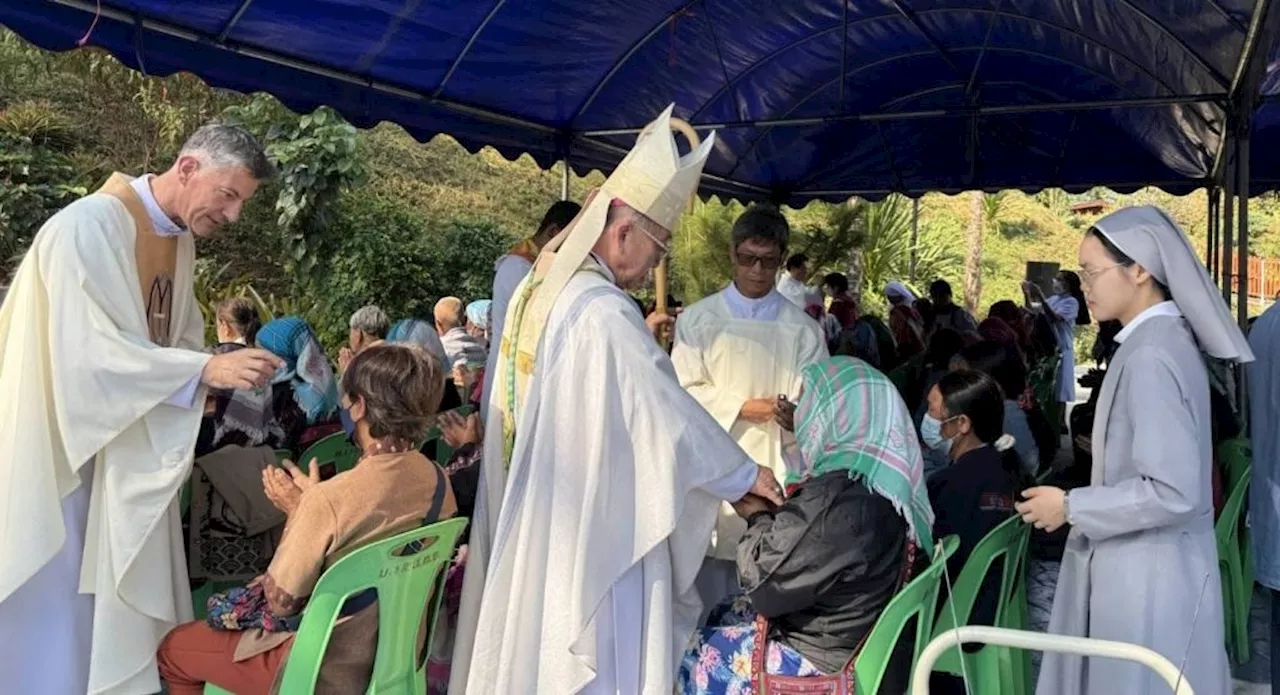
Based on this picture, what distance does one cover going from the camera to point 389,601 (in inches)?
97.3

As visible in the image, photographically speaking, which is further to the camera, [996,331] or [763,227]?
[996,331]

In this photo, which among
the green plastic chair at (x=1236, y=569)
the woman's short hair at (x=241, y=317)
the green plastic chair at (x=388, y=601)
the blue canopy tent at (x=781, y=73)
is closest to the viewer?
the green plastic chair at (x=388, y=601)

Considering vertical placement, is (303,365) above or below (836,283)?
below

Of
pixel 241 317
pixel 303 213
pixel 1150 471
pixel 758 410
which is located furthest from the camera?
pixel 303 213

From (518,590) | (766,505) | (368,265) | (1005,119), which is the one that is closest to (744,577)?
(766,505)

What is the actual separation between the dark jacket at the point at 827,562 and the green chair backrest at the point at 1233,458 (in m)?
2.12

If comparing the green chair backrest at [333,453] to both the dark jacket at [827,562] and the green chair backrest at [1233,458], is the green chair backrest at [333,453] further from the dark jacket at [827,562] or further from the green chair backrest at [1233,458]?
the green chair backrest at [1233,458]

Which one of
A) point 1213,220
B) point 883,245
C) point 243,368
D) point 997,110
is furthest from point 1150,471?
point 883,245

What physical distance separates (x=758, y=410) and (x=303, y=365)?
6.11 feet

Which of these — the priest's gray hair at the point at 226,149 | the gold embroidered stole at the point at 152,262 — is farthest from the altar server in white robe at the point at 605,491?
the gold embroidered stole at the point at 152,262

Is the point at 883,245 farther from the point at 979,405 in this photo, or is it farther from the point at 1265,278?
the point at 979,405

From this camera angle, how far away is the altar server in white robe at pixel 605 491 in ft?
8.16

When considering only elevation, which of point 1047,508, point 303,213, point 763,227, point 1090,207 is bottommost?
point 1047,508

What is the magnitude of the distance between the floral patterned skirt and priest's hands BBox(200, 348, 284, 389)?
4.14 feet
